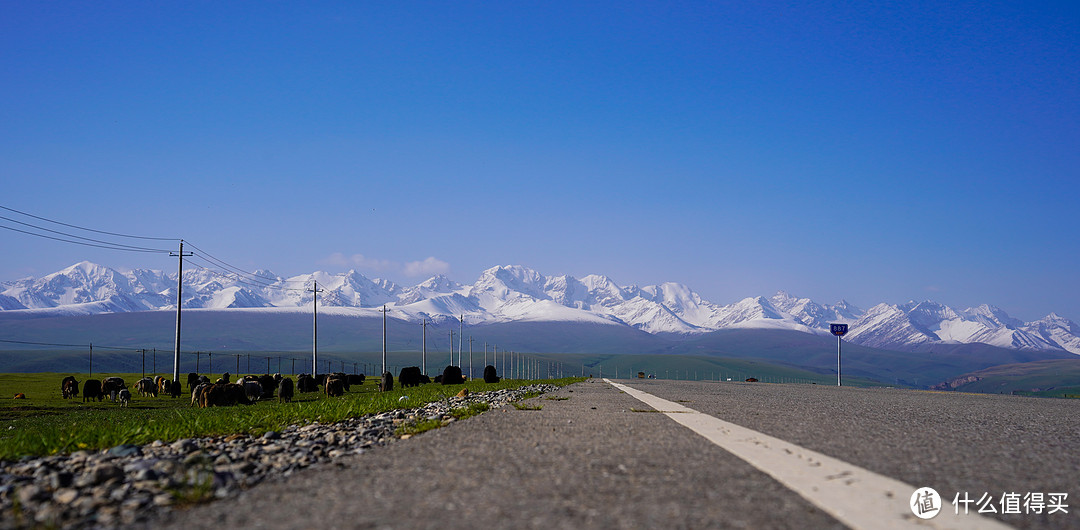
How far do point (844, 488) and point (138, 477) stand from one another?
20.6 feet

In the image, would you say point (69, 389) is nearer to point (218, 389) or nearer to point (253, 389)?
point (253, 389)

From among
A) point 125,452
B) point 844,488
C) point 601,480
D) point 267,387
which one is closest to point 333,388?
point 267,387

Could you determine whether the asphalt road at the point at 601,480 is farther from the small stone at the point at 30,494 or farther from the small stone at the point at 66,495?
the small stone at the point at 30,494

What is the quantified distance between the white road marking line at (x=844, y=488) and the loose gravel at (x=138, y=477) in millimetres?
4572

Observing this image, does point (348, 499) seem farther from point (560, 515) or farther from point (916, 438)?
point (916, 438)

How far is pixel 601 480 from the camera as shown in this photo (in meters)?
7.04

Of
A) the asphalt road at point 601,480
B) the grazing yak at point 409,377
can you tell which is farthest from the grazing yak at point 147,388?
the asphalt road at point 601,480

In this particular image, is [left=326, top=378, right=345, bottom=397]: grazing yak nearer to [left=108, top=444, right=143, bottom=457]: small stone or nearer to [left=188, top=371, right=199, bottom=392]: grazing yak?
[left=188, top=371, right=199, bottom=392]: grazing yak

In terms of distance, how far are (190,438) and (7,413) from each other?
81.3 ft

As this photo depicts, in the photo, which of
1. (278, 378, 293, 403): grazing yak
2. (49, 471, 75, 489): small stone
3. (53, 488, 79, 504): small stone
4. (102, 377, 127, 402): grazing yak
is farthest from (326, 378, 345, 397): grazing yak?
(53, 488, 79, 504): small stone

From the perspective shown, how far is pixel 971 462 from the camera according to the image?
28.2 ft

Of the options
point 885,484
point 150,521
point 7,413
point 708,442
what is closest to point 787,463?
point 885,484

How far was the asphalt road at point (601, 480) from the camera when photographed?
555 cm

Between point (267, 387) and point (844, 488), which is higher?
point (844, 488)
